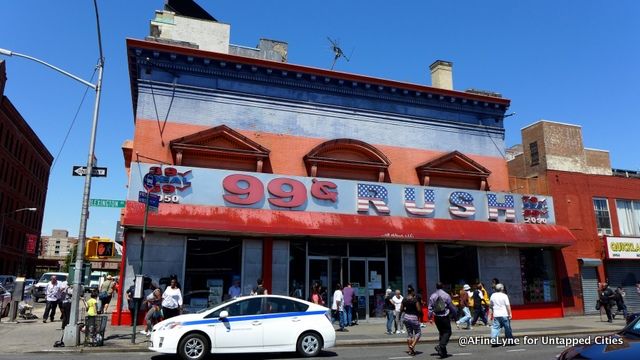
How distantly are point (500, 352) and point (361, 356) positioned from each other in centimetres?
367

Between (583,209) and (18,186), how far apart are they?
68.2m

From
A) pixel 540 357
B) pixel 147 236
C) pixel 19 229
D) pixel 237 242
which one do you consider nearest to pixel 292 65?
pixel 237 242

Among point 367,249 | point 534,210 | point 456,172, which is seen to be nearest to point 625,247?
point 534,210

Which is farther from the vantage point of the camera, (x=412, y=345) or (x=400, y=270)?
(x=400, y=270)

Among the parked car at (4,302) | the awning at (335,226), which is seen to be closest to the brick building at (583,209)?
the awning at (335,226)

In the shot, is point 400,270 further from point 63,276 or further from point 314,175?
point 63,276

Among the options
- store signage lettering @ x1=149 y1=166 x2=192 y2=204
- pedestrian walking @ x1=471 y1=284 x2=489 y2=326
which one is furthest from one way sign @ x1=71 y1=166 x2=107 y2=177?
pedestrian walking @ x1=471 y1=284 x2=489 y2=326

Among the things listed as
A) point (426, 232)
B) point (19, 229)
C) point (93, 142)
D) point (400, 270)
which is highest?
point (19, 229)

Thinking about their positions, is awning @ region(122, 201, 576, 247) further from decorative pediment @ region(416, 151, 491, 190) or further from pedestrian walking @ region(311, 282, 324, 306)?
decorative pediment @ region(416, 151, 491, 190)

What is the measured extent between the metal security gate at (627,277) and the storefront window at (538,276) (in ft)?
12.3

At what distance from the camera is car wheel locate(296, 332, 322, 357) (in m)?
11.5

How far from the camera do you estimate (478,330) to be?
17812 millimetres

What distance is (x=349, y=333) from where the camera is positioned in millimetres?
16406

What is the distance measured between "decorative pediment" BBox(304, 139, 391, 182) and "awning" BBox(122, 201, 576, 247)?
2527 mm
